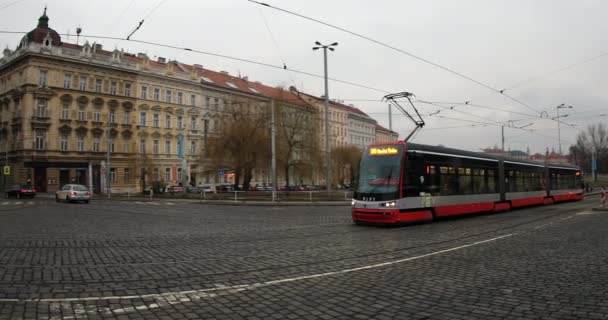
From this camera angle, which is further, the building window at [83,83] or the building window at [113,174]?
the building window at [113,174]

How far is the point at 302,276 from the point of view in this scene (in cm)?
679

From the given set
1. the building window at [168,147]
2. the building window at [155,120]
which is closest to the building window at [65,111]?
the building window at [155,120]

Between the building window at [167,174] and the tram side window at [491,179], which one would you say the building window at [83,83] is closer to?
the building window at [167,174]

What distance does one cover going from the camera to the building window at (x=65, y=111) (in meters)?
53.0

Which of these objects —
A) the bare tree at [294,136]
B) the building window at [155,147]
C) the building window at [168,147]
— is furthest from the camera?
the building window at [168,147]

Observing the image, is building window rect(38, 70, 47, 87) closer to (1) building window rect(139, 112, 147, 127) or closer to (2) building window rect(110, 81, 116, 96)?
(2) building window rect(110, 81, 116, 96)

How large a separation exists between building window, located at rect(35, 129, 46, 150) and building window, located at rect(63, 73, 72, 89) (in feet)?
20.2

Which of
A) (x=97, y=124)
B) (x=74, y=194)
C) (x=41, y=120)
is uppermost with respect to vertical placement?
(x=97, y=124)

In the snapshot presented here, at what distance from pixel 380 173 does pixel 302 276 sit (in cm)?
862

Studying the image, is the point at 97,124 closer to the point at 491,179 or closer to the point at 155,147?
the point at 155,147

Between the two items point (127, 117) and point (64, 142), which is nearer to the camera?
point (64, 142)

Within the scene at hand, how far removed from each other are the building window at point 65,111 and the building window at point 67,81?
2.08 metres

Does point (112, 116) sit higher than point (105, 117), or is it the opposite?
point (112, 116)

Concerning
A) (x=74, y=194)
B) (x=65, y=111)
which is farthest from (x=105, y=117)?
(x=74, y=194)
